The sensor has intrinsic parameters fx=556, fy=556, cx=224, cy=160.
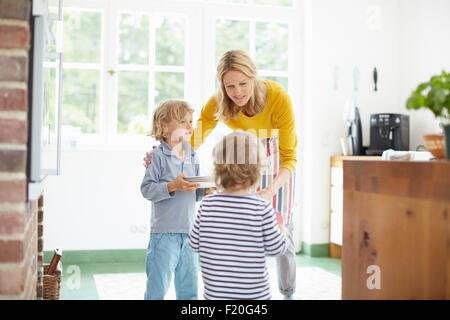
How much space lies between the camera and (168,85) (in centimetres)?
434

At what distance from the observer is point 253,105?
2.33m

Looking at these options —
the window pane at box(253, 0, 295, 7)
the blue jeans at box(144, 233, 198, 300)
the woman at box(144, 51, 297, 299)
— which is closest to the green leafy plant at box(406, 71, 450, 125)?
the woman at box(144, 51, 297, 299)

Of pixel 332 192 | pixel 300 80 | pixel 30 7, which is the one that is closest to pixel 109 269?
pixel 332 192

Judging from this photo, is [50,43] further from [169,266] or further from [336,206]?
[336,206]

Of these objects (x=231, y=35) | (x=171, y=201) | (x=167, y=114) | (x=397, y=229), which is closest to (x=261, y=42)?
(x=231, y=35)

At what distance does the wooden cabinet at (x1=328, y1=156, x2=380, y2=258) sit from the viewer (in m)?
4.32

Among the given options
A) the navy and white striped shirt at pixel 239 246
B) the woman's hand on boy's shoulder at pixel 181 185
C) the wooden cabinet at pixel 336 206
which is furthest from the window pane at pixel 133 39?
the navy and white striped shirt at pixel 239 246

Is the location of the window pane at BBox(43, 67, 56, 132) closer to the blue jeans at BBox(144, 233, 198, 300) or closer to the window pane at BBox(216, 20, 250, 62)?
the blue jeans at BBox(144, 233, 198, 300)

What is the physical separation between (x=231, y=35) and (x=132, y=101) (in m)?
0.97

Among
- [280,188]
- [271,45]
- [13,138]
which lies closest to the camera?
[13,138]

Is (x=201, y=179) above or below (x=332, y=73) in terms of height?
below

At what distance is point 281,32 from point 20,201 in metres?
3.57

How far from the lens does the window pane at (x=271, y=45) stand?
15.0 ft
